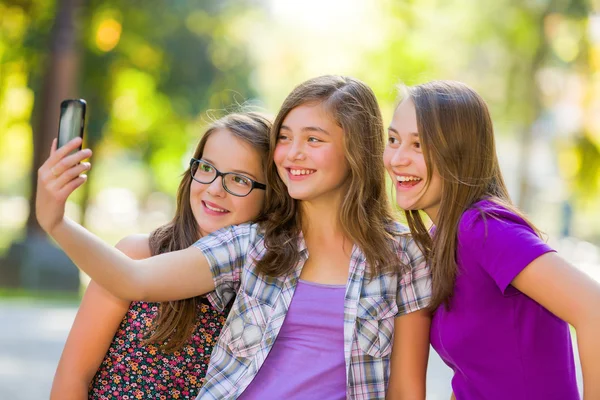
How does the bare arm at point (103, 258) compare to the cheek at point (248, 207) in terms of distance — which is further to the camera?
the cheek at point (248, 207)

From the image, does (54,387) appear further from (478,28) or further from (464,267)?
(478,28)

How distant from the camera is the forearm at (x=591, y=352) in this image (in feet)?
8.75

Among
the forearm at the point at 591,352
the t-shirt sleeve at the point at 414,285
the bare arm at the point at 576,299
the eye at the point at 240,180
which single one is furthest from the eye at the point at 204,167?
the forearm at the point at 591,352

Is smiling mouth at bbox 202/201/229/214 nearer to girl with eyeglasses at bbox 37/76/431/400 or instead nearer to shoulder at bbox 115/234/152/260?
girl with eyeglasses at bbox 37/76/431/400

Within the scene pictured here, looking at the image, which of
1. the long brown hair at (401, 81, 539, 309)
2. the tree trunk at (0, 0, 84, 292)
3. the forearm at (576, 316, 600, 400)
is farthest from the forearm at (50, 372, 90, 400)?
the tree trunk at (0, 0, 84, 292)

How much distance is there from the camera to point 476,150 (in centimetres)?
326

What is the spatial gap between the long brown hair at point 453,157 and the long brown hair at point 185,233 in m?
0.74

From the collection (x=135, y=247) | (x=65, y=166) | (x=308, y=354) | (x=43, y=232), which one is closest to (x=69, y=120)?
(x=65, y=166)

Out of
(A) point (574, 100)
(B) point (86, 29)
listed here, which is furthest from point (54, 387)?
(A) point (574, 100)

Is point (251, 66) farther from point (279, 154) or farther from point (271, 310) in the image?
point (271, 310)

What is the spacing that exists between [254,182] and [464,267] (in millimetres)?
1040

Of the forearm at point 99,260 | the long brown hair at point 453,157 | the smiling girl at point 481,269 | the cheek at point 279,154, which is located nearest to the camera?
the smiling girl at point 481,269

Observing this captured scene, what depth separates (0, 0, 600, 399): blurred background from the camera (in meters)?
14.7

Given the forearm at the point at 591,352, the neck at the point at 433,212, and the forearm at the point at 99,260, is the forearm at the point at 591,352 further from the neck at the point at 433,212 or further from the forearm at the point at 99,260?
the forearm at the point at 99,260
